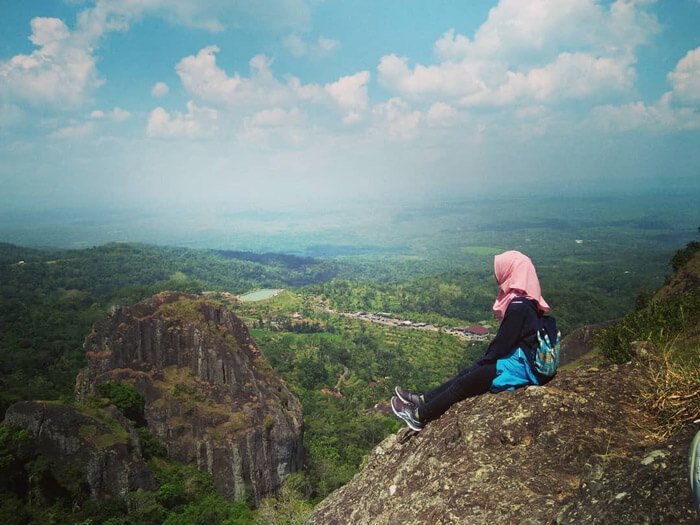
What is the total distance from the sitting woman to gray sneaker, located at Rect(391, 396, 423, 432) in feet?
0.71

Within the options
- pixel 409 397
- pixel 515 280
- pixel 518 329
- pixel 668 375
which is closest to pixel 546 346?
pixel 518 329

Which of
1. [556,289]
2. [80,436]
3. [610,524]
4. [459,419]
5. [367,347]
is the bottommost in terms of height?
[367,347]

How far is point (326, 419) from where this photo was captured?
4719cm

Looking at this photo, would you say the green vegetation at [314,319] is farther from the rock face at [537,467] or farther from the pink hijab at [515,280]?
the pink hijab at [515,280]

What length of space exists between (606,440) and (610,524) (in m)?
1.60

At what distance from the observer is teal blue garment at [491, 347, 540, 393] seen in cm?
503

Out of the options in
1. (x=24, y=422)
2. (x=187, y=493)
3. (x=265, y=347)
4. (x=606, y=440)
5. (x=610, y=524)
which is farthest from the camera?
(x=265, y=347)

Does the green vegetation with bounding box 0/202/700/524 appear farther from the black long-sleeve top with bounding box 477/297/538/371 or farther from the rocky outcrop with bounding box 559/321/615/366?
the rocky outcrop with bounding box 559/321/615/366

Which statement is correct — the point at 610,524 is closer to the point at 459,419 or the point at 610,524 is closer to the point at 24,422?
the point at 459,419

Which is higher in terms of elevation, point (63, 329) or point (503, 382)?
point (503, 382)

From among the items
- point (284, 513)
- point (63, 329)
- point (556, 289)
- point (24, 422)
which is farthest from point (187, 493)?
point (556, 289)

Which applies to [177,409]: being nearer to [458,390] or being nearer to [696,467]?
[458,390]

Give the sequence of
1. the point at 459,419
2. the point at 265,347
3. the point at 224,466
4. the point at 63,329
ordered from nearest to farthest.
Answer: the point at 459,419 < the point at 224,466 < the point at 63,329 < the point at 265,347

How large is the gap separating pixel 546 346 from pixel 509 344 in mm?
436
